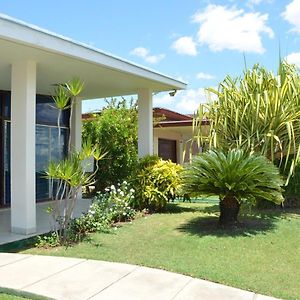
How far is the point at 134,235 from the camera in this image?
22.5 ft

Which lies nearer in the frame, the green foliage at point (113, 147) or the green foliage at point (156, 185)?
the green foliage at point (156, 185)

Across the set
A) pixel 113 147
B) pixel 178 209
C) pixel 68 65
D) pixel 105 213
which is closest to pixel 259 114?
pixel 178 209

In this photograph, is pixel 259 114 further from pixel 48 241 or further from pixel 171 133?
pixel 171 133

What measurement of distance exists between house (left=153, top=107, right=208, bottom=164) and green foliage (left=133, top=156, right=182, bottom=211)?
290 inches

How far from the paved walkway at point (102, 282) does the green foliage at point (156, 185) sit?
3.63m

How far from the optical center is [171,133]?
63.9 feet

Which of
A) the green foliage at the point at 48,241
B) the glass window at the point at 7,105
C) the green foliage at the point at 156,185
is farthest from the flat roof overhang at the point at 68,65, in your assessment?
the green foliage at the point at 48,241

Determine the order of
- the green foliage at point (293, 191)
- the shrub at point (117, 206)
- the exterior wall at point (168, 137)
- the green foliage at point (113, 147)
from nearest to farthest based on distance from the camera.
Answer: the shrub at point (117, 206) < the green foliage at point (293, 191) < the green foliage at point (113, 147) < the exterior wall at point (168, 137)

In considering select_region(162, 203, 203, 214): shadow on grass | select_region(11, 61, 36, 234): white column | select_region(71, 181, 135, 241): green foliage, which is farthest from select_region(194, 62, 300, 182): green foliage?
select_region(11, 61, 36, 234): white column

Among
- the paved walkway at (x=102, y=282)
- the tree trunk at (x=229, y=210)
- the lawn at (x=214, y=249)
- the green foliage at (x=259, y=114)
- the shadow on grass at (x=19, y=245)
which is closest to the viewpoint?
the paved walkway at (x=102, y=282)

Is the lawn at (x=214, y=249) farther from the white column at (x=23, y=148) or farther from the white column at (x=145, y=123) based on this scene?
the white column at (x=145, y=123)

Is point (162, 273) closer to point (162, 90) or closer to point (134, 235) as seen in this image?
point (134, 235)

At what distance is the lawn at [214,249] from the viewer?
4773 millimetres

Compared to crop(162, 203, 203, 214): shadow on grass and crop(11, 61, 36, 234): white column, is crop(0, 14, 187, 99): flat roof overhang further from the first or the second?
crop(162, 203, 203, 214): shadow on grass
